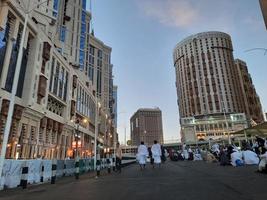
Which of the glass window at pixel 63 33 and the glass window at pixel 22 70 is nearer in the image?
the glass window at pixel 22 70

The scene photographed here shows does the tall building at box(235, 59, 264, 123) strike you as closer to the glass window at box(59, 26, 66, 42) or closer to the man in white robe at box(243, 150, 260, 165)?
the glass window at box(59, 26, 66, 42)

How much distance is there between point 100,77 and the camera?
12606 cm

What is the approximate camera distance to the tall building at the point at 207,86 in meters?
116

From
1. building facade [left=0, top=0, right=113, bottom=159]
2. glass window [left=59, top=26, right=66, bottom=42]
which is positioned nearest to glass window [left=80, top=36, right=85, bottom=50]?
glass window [left=59, top=26, right=66, bottom=42]

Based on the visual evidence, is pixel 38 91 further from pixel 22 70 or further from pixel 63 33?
pixel 63 33

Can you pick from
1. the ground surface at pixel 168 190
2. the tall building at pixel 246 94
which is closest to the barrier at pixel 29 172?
the ground surface at pixel 168 190

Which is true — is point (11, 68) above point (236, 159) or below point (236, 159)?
above

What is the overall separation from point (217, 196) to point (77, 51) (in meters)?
77.9

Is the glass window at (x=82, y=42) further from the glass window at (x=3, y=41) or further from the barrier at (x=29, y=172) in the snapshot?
the barrier at (x=29, y=172)

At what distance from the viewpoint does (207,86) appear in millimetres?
130000

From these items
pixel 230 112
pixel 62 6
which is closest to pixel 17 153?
pixel 62 6

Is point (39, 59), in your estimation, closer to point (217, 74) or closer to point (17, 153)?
point (17, 153)

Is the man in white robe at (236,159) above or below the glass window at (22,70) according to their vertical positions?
below

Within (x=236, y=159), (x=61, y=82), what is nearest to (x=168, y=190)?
(x=236, y=159)
